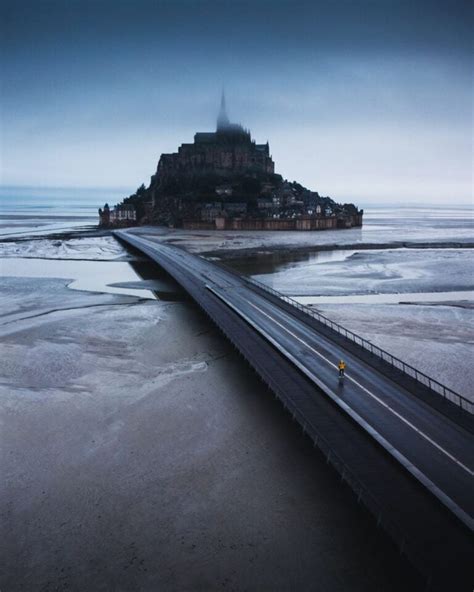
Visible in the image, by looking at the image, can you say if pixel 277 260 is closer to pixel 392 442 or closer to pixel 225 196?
pixel 392 442

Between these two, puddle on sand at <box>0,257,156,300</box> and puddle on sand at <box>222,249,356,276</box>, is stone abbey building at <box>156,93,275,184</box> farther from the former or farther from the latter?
puddle on sand at <box>0,257,156,300</box>

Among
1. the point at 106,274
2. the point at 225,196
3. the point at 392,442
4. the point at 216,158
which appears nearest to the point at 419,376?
the point at 392,442

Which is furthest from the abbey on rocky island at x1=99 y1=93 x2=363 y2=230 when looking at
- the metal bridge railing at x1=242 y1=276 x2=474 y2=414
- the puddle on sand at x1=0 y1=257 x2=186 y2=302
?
the metal bridge railing at x1=242 y1=276 x2=474 y2=414

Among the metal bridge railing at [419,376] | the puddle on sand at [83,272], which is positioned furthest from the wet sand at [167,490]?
the puddle on sand at [83,272]

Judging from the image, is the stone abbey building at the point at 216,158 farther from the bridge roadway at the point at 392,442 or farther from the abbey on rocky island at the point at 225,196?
Answer: the bridge roadway at the point at 392,442

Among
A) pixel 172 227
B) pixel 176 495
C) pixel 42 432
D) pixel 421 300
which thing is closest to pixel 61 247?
pixel 172 227

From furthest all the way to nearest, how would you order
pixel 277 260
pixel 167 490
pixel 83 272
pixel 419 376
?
1. pixel 277 260
2. pixel 83 272
3. pixel 419 376
4. pixel 167 490

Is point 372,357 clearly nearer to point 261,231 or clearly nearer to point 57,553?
point 57,553
